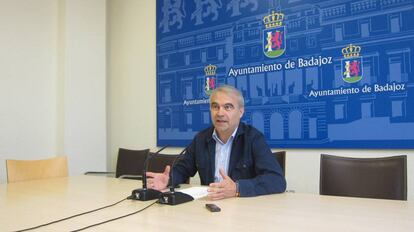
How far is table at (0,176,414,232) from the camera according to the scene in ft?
4.02

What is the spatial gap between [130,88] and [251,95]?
165 cm

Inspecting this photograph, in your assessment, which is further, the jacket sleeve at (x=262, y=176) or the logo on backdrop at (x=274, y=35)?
the logo on backdrop at (x=274, y=35)

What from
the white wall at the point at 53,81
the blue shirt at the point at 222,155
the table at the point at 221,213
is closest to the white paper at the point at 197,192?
the table at the point at 221,213

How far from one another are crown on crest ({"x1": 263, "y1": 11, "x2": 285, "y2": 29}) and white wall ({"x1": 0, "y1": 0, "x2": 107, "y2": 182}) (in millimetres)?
2061

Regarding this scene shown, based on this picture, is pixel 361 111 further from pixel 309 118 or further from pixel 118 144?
pixel 118 144

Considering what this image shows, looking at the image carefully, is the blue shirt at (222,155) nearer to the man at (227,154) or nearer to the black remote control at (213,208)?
the man at (227,154)

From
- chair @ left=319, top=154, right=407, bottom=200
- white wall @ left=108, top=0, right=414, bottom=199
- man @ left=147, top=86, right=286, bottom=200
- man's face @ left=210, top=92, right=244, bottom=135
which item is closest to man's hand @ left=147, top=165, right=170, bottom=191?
man @ left=147, top=86, right=286, bottom=200

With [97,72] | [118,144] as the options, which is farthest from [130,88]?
[118,144]

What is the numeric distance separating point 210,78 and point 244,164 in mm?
1493

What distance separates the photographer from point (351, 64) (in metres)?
2.68

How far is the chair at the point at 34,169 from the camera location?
8.43ft

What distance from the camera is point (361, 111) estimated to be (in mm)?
2627

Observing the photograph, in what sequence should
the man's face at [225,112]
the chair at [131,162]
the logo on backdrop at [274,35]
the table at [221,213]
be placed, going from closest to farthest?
1. the table at [221,213]
2. the man's face at [225,112]
3. the logo on backdrop at [274,35]
4. the chair at [131,162]

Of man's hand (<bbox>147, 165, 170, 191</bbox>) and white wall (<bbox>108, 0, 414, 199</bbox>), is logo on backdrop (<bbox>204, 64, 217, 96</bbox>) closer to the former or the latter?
white wall (<bbox>108, 0, 414, 199</bbox>)
